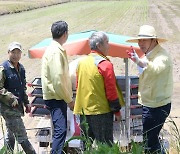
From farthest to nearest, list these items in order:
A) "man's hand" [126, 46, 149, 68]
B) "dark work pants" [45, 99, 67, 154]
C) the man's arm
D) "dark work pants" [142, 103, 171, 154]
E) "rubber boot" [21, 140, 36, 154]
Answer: "rubber boot" [21, 140, 36, 154]
the man's arm
"dark work pants" [45, 99, 67, 154]
"dark work pants" [142, 103, 171, 154]
"man's hand" [126, 46, 149, 68]

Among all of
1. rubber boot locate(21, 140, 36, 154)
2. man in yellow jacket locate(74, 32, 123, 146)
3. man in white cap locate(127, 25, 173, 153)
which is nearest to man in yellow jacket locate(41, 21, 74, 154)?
man in yellow jacket locate(74, 32, 123, 146)

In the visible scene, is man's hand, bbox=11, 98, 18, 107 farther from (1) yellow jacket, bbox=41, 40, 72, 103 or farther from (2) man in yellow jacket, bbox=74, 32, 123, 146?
(2) man in yellow jacket, bbox=74, 32, 123, 146

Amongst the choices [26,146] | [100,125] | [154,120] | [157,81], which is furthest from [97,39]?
[26,146]

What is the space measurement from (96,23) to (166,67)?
87.1 ft

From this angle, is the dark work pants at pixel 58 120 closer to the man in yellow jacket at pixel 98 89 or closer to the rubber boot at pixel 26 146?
the man in yellow jacket at pixel 98 89

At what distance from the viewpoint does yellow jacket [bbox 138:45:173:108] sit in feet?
14.1

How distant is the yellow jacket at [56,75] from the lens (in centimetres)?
461

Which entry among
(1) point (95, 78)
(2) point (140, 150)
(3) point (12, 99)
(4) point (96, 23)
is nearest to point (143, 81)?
(1) point (95, 78)

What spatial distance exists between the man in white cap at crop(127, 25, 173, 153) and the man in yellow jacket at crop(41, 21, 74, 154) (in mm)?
Answer: 799

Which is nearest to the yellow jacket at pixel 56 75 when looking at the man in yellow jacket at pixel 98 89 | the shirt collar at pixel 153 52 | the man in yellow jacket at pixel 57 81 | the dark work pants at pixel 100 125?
the man in yellow jacket at pixel 57 81

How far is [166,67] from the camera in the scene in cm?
432

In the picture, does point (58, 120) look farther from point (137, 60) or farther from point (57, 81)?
point (137, 60)

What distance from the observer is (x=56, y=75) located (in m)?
4.61

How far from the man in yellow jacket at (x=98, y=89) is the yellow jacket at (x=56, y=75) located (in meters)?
0.22
